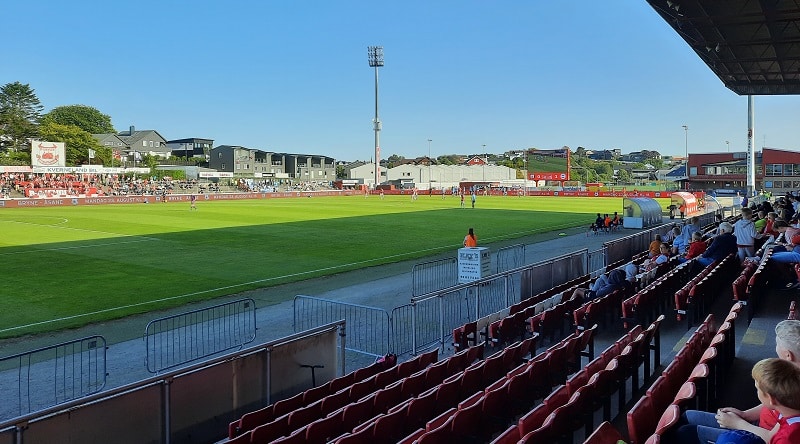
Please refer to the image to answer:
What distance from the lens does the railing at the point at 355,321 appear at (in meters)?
11.3

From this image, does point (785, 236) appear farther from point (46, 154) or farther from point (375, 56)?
point (375, 56)

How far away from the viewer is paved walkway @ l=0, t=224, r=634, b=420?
10.4 m

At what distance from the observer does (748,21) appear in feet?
72.2

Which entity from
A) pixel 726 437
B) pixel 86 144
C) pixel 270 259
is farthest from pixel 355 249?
pixel 86 144

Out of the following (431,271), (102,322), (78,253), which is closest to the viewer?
(102,322)

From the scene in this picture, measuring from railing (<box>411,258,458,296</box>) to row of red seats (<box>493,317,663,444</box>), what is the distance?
927 centimetres

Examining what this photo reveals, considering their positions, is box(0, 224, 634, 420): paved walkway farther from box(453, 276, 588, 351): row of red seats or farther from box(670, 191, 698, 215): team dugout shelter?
box(670, 191, 698, 215): team dugout shelter

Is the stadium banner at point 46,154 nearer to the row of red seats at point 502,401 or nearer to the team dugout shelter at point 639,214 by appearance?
the team dugout shelter at point 639,214

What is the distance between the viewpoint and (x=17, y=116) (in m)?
88.3

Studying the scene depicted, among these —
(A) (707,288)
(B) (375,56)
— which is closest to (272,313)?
(A) (707,288)

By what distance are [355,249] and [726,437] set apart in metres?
22.9

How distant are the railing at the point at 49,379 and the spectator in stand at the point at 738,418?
7647 millimetres

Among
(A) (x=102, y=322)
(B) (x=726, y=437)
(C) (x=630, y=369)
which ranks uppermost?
(B) (x=726, y=437)

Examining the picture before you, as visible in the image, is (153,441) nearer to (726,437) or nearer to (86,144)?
(726,437)
